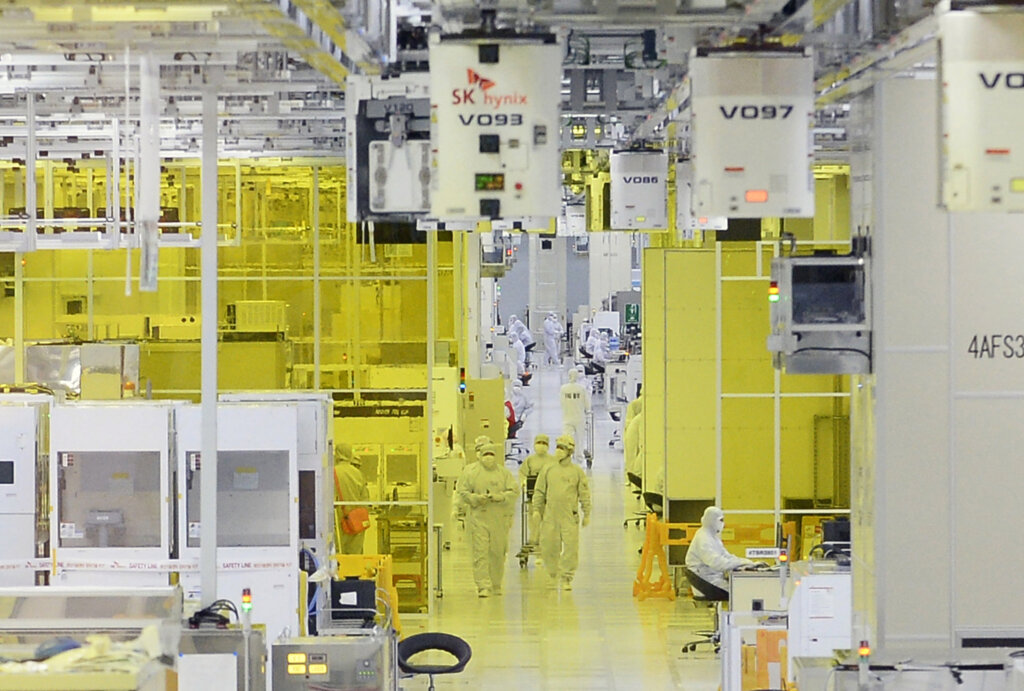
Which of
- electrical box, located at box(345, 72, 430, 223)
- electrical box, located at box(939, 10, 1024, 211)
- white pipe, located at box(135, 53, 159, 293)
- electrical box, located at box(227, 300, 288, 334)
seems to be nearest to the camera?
electrical box, located at box(939, 10, 1024, 211)

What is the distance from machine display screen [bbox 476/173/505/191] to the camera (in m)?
7.23

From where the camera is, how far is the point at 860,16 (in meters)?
8.24

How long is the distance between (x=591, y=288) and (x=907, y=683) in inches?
1321

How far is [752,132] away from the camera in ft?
23.7

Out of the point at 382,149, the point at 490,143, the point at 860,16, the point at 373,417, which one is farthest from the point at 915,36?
the point at 373,417

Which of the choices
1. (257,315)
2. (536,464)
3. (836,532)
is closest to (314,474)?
(836,532)

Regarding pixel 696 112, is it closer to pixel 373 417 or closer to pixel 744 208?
pixel 744 208

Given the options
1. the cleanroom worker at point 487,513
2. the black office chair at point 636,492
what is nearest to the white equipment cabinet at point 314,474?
the cleanroom worker at point 487,513

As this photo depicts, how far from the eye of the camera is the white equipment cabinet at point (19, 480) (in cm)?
1161

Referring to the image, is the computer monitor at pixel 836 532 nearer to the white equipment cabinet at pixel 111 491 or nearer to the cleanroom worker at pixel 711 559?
the cleanroom worker at pixel 711 559

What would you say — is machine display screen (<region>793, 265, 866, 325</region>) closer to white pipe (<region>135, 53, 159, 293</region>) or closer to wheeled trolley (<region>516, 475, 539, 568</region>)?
white pipe (<region>135, 53, 159, 293</region>)

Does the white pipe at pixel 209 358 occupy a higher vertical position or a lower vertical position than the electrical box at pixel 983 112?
lower

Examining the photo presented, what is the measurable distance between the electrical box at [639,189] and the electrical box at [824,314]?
423 centimetres

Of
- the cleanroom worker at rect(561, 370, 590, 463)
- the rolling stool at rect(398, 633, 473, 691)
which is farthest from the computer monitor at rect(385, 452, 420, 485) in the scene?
the cleanroom worker at rect(561, 370, 590, 463)
